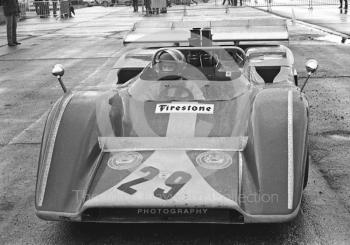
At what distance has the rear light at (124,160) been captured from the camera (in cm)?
395

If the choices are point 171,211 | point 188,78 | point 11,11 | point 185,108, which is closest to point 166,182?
point 171,211

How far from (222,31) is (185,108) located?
3910 millimetres

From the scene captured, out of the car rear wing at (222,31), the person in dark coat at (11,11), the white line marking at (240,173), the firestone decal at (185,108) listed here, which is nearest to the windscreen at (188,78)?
the firestone decal at (185,108)

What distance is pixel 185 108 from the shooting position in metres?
4.61

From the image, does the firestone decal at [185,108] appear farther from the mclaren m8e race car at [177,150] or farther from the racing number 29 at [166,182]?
the racing number 29 at [166,182]

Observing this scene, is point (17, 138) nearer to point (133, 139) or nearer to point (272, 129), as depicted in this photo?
point (133, 139)

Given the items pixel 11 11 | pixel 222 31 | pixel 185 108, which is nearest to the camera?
pixel 185 108

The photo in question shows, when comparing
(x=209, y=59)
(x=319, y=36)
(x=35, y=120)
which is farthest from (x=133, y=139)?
(x=319, y=36)

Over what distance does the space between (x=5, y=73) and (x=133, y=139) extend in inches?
333

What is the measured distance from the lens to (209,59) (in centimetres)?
545

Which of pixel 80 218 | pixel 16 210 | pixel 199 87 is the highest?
pixel 199 87

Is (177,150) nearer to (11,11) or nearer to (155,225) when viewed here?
(155,225)

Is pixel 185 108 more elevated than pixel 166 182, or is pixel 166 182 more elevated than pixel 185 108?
pixel 185 108

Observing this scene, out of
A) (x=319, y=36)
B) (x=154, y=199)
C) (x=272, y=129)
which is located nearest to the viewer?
(x=154, y=199)
